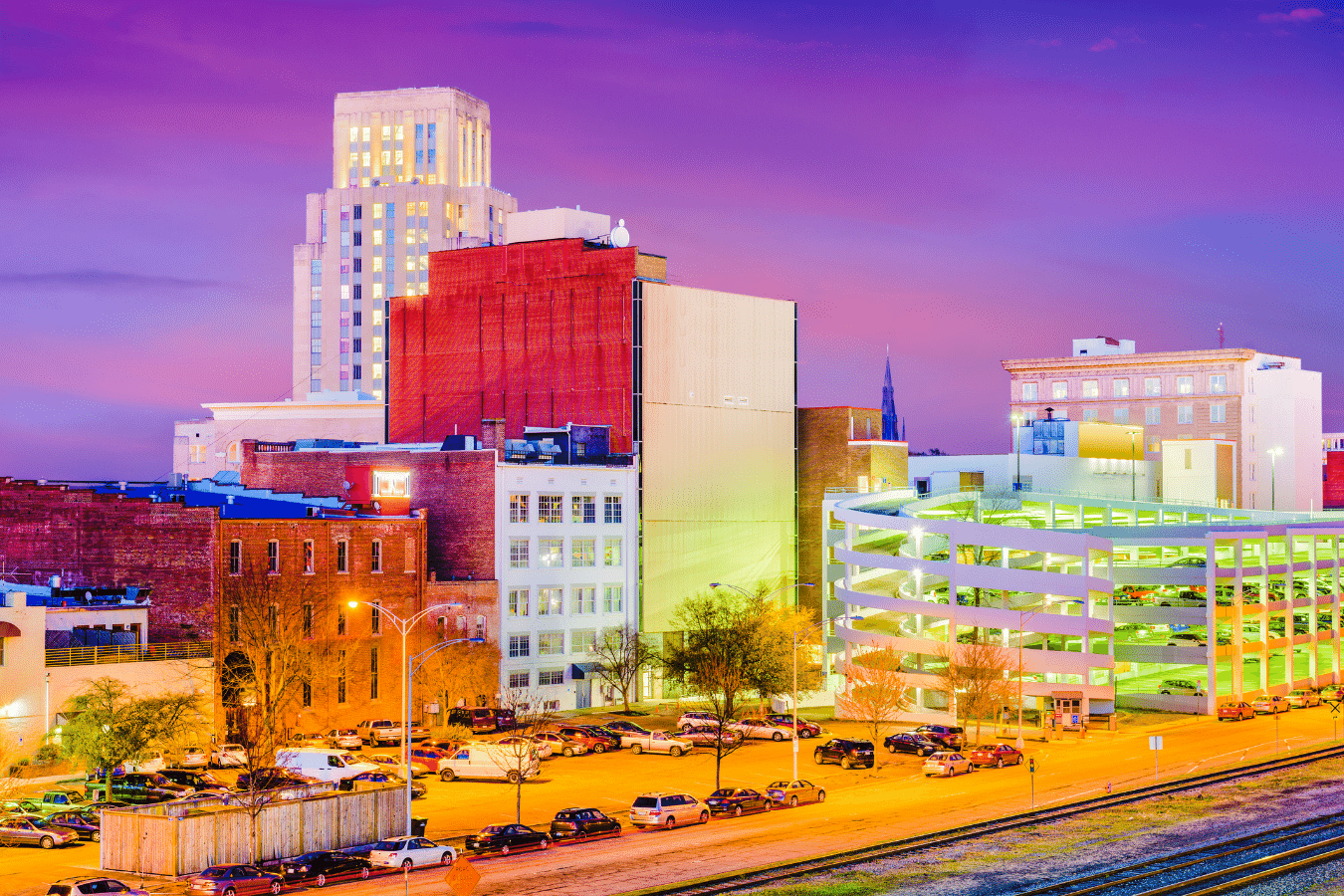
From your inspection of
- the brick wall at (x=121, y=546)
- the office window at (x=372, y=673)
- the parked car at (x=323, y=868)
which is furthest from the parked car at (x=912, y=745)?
the parked car at (x=323, y=868)

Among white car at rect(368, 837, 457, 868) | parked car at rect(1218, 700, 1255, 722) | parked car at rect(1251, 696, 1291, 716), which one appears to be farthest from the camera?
parked car at rect(1251, 696, 1291, 716)

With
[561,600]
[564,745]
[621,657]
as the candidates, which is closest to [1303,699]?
[621,657]

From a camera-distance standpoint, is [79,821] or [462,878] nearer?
[462,878]

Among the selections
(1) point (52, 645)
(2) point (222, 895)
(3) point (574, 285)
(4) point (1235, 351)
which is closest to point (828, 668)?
(3) point (574, 285)

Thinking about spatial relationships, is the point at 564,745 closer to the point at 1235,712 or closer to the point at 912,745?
the point at 912,745

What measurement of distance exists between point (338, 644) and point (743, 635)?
25472mm

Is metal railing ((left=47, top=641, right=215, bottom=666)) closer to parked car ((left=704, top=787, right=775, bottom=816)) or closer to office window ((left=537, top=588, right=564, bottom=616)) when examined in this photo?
office window ((left=537, top=588, right=564, bottom=616))

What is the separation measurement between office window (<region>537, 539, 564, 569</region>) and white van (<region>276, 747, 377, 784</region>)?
112 ft

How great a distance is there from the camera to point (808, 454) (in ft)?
451

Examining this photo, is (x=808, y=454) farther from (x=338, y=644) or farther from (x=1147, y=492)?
(x=338, y=644)

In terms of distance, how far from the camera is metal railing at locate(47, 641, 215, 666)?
78.8 m

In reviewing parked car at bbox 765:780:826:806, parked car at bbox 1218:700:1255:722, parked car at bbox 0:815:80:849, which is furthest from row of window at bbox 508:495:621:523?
parked car at bbox 0:815:80:849

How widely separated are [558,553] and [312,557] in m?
22.2

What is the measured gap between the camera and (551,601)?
362 feet
